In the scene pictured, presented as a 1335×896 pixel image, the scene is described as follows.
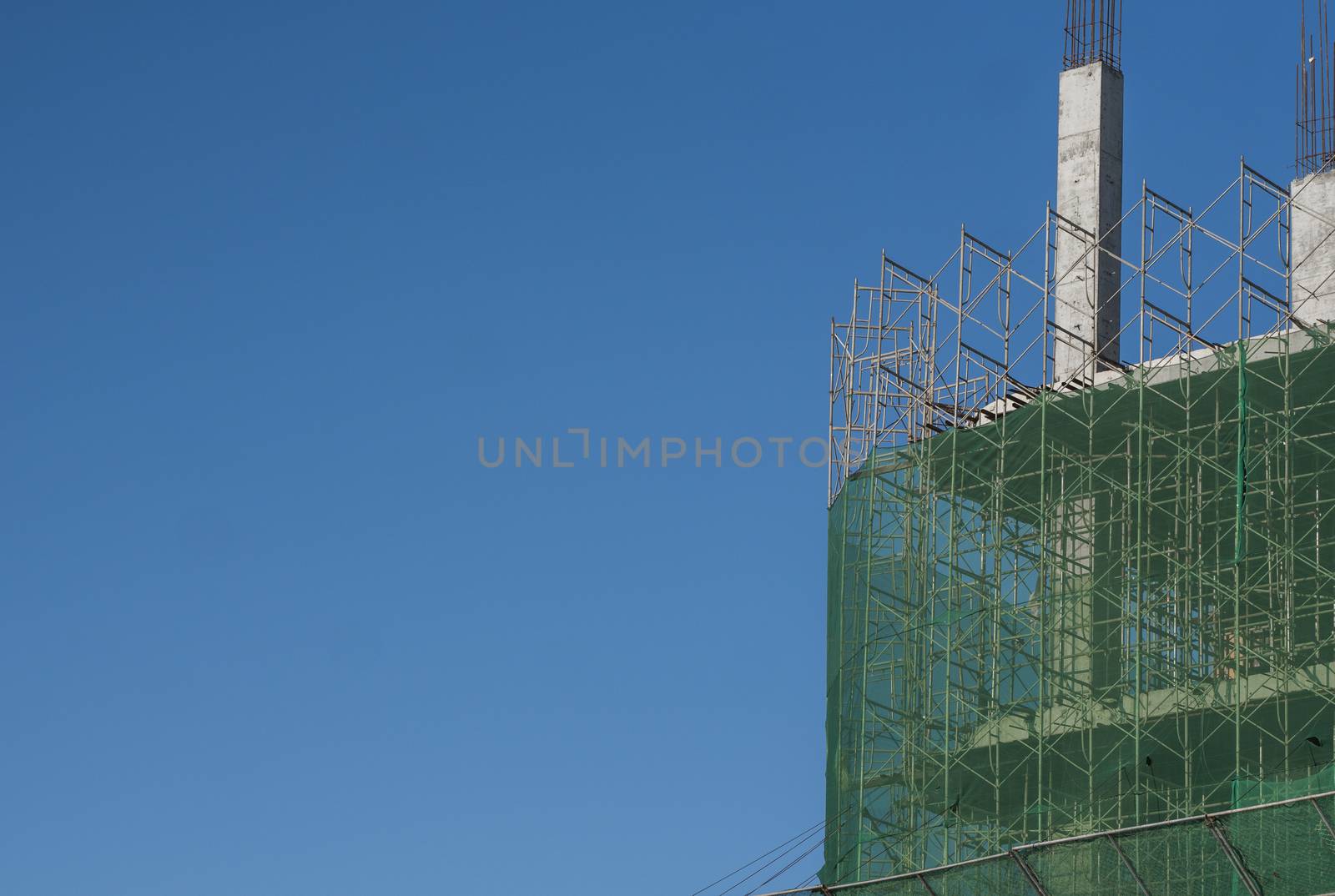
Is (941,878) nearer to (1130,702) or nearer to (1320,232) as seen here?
(1130,702)

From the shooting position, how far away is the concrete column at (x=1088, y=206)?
36922mm

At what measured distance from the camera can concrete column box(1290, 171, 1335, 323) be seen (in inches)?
1453

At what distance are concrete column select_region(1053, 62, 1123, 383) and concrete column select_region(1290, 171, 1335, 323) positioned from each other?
299 cm

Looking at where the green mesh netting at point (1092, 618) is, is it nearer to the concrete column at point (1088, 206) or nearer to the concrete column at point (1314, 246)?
the concrete column at point (1088, 206)

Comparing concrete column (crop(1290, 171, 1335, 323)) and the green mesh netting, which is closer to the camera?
the green mesh netting

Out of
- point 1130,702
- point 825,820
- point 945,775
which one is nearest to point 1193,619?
point 1130,702

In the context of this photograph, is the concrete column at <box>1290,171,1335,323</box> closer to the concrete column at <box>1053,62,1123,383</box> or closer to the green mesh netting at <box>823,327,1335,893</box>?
the concrete column at <box>1053,62,1123,383</box>

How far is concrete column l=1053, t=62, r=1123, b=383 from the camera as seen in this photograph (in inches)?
1454

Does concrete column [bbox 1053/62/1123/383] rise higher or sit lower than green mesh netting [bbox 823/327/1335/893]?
higher

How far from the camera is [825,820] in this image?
3419cm

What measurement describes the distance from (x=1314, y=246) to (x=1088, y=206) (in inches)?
160

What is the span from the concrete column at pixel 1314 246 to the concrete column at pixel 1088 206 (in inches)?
118

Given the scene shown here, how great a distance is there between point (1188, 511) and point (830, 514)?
23.0ft

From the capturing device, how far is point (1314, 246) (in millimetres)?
36344
